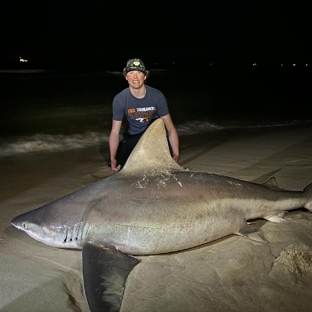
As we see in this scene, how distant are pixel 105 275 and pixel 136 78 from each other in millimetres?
2849

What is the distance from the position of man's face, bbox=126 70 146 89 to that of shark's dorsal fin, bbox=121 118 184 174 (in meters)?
1.42

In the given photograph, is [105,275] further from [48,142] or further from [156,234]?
[48,142]

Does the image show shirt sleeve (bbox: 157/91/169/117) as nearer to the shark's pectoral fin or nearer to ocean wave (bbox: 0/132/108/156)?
the shark's pectoral fin

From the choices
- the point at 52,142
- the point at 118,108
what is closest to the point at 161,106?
the point at 118,108

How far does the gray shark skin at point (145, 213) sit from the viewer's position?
341 centimetres

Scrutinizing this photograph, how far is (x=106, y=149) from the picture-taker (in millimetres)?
9008

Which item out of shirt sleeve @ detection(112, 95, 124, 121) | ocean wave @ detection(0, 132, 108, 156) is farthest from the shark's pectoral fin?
ocean wave @ detection(0, 132, 108, 156)

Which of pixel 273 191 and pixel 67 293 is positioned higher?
pixel 273 191

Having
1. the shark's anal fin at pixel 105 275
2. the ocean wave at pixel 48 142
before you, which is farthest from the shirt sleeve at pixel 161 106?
the ocean wave at pixel 48 142

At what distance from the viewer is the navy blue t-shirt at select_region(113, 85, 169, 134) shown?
18.0 feet

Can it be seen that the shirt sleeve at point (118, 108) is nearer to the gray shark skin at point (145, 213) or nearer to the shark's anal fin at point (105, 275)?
the gray shark skin at point (145, 213)

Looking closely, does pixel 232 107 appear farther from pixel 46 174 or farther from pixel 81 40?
pixel 81 40

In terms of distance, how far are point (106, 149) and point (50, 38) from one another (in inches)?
5897

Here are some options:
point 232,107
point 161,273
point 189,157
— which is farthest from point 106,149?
point 232,107
